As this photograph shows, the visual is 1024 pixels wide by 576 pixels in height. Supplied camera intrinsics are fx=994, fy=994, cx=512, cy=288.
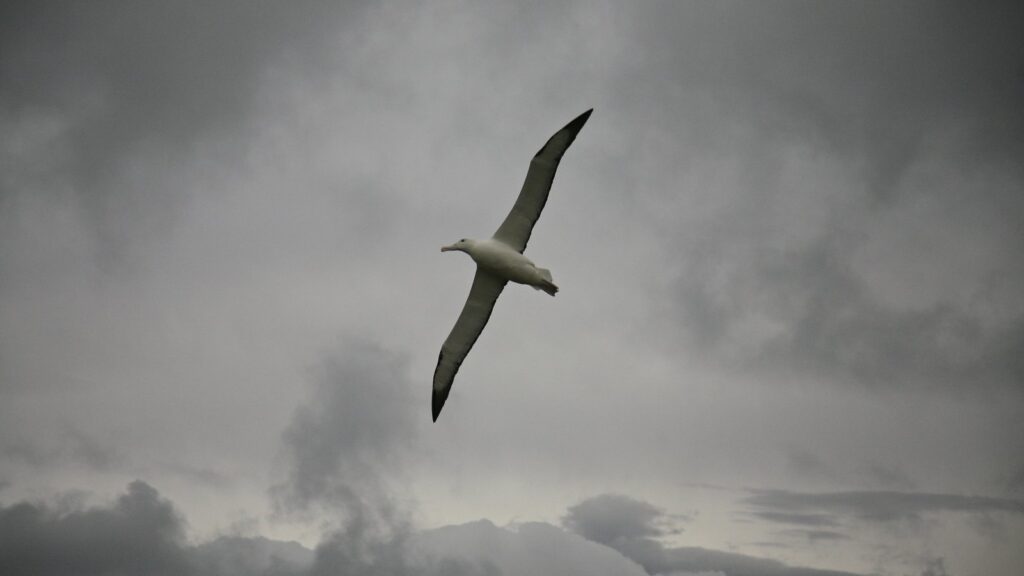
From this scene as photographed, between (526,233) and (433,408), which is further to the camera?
(433,408)

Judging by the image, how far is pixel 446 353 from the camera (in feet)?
111

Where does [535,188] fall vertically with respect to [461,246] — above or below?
above

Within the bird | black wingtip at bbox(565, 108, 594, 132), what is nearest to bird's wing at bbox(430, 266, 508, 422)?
the bird

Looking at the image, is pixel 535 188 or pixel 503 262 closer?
pixel 535 188

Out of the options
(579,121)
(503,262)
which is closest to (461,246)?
(503,262)

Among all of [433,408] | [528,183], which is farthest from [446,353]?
[528,183]

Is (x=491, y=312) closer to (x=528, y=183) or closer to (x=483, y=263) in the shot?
(x=483, y=263)

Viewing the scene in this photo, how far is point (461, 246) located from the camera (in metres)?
31.5

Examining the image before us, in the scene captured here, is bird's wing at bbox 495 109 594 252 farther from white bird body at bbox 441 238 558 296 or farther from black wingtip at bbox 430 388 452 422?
black wingtip at bbox 430 388 452 422

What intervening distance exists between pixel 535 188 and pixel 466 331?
243 inches

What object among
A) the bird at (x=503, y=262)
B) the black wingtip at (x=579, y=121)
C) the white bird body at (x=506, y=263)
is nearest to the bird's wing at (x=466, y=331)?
the bird at (x=503, y=262)

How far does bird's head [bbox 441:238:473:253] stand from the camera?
31228mm

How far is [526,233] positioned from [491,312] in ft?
12.2

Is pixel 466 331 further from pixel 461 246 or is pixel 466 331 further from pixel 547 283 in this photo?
pixel 547 283
